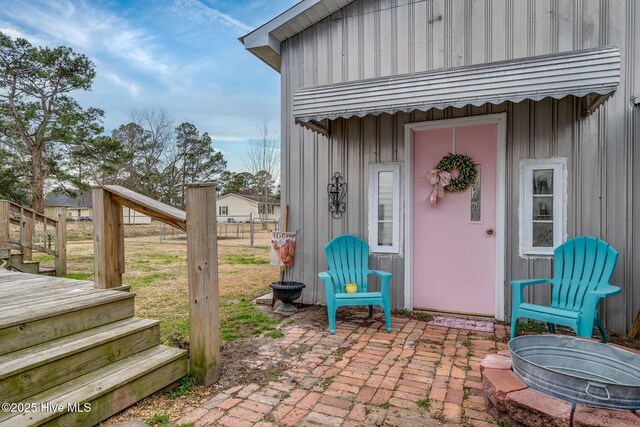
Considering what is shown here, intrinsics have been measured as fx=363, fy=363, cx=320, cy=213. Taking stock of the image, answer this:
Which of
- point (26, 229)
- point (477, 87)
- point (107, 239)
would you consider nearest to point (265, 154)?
point (26, 229)

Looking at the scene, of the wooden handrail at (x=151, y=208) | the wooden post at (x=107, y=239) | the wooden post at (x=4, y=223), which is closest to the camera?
the wooden handrail at (x=151, y=208)

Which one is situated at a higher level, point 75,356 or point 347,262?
point 347,262

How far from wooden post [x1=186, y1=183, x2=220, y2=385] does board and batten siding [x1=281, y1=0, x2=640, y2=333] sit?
2145mm

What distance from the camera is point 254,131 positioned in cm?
1778

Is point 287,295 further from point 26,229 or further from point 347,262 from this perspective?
point 26,229

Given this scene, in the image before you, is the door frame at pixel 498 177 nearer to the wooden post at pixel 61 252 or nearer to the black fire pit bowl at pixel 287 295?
the black fire pit bowl at pixel 287 295

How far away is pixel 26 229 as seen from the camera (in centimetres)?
591

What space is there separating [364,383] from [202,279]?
1.24m

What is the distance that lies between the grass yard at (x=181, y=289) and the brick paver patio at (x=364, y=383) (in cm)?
55

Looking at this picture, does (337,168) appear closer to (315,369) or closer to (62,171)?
(315,369)

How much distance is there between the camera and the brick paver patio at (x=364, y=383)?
1.96 m

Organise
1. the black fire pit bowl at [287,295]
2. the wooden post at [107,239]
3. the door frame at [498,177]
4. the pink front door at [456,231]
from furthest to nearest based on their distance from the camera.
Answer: the black fire pit bowl at [287,295]
the pink front door at [456,231]
the door frame at [498,177]
the wooden post at [107,239]

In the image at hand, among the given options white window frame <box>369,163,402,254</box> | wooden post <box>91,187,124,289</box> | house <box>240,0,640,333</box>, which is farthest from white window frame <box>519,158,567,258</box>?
wooden post <box>91,187,124,289</box>

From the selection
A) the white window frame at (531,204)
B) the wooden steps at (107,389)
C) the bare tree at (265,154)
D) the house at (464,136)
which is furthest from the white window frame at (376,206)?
the bare tree at (265,154)
